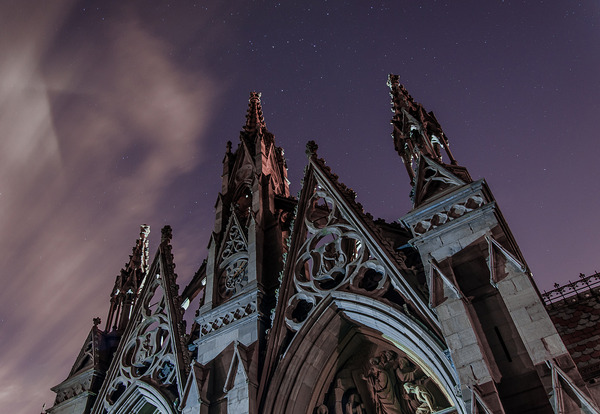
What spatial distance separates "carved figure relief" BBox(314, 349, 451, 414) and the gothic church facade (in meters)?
0.03

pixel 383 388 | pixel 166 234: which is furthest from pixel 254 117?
→ pixel 383 388

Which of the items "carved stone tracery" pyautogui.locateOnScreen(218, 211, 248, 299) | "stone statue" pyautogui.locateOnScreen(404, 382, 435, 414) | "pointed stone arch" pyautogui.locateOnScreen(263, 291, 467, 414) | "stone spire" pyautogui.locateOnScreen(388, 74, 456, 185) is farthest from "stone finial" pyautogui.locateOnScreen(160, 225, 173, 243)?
"stone statue" pyautogui.locateOnScreen(404, 382, 435, 414)

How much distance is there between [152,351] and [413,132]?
8564mm

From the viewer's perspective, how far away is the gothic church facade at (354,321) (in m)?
7.37

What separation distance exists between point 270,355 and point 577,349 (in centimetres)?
584

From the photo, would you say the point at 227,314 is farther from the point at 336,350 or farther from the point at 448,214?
the point at 448,214

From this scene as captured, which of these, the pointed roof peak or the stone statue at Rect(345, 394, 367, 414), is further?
the pointed roof peak

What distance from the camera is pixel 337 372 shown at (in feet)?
34.6

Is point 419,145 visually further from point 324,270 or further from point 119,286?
point 119,286

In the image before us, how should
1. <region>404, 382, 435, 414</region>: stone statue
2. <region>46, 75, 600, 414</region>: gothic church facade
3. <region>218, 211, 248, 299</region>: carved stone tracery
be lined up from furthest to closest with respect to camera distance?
<region>218, 211, 248, 299</region>: carved stone tracery < <region>404, 382, 435, 414</region>: stone statue < <region>46, 75, 600, 414</region>: gothic church facade

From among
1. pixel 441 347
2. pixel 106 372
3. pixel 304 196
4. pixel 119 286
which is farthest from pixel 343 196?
pixel 119 286

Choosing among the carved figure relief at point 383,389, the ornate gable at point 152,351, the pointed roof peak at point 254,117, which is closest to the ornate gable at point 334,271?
the carved figure relief at point 383,389

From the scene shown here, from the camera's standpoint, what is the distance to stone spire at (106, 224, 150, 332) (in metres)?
17.1

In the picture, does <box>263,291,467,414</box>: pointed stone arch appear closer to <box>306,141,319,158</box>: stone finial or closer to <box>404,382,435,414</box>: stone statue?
<box>404,382,435,414</box>: stone statue
